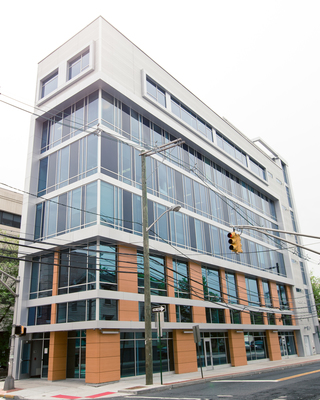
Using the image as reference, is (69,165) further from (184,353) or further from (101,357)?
(184,353)

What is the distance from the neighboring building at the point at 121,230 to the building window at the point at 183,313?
5.2 inches

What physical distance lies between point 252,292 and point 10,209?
27.1m

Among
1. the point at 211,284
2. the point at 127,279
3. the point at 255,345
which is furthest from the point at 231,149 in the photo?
the point at 127,279

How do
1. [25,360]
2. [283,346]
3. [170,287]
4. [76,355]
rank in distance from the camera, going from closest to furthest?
1. [76,355]
2. [25,360]
3. [170,287]
4. [283,346]

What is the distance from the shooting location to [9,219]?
38.9 m

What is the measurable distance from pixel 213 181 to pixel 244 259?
8152mm

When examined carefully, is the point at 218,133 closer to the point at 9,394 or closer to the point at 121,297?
the point at 121,297

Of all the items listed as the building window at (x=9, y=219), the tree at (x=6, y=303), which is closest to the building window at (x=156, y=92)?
the tree at (x=6, y=303)

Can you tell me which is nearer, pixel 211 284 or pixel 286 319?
pixel 211 284

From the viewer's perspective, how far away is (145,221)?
18.2m

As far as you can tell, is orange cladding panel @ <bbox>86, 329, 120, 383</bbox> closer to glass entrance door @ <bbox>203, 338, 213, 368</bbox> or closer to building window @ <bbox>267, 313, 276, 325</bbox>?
glass entrance door @ <bbox>203, 338, 213, 368</bbox>

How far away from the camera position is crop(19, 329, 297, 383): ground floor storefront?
18.5 meters

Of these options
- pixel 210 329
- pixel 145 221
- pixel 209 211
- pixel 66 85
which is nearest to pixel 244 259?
pixel 209 211

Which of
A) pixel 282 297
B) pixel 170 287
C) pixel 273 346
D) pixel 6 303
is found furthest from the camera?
pixel 282 297
